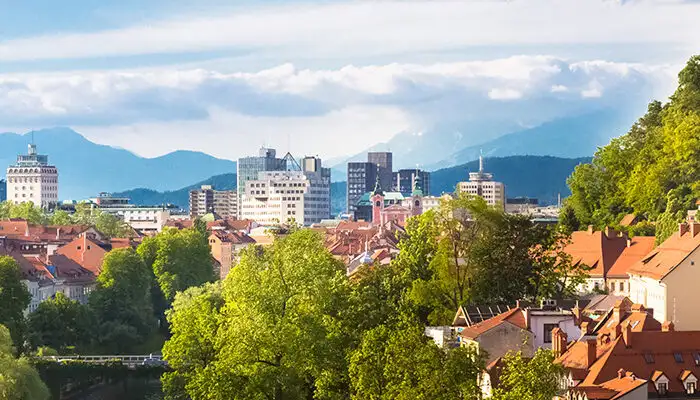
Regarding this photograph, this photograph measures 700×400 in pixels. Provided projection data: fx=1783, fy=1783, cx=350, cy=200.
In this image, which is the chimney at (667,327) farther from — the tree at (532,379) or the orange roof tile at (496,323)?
the tree at (532,379)

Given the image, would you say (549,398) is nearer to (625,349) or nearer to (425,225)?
(625,349)

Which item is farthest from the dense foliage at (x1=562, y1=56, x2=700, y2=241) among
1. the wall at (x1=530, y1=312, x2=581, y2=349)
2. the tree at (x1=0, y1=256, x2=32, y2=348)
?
the tree at (x1=0, y1=256, x2=32, y2=348)

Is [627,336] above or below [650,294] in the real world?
below

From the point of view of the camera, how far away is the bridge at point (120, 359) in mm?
117375

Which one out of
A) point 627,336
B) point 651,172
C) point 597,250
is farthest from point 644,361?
point 651,172

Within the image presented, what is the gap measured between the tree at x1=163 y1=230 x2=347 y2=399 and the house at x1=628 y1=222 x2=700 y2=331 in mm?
15163

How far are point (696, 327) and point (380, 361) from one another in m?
22.5

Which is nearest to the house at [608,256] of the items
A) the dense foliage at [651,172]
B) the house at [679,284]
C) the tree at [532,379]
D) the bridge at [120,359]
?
the dense foliage at [651,172]

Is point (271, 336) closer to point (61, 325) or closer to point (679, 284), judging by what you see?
point (679, 284)

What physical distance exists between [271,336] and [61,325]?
5492 centimetres

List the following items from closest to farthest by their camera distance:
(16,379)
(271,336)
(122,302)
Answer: (271,336)
(16,379)
(122,302)

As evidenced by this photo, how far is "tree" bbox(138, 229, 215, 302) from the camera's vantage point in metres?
160

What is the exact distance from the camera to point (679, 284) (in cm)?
8431

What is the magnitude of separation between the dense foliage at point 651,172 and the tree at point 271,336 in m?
26.7
